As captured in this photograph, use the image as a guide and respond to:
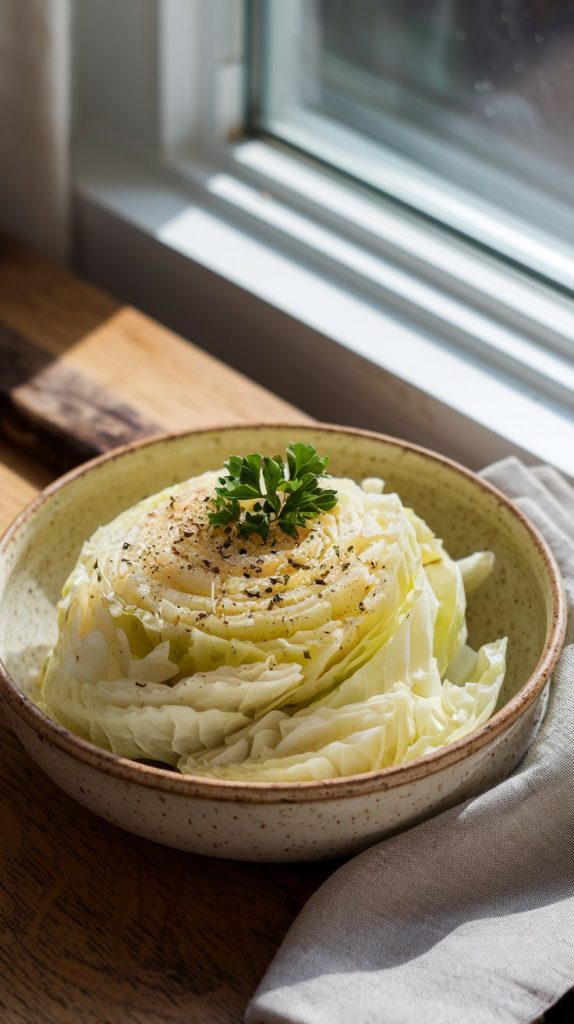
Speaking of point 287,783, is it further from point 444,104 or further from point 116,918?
point 444,104

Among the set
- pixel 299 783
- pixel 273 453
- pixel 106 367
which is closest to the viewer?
pixel 299 783

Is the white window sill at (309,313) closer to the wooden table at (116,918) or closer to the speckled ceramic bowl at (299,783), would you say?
the speckled ceramic bowl at (299,783)

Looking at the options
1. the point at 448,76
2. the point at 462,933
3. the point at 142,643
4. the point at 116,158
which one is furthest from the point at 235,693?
the point at 116,158

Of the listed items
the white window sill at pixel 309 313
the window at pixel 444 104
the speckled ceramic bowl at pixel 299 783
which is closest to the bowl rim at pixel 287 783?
the speckled ceramic bowl at pixel 299 783

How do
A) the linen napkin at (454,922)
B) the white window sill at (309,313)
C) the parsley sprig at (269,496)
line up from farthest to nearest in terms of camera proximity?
1. the white window sill at (309,313)
2. the parsley sprig at (269,496)
3. the linen napkin at (454,922)

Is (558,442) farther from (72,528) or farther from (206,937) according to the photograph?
(206,937)

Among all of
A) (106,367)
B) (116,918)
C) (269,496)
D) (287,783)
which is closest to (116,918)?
(116,918)

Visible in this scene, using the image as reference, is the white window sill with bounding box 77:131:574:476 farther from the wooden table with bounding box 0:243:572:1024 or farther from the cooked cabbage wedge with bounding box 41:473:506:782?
the wooden table with bounding box 0:243:572:1024
